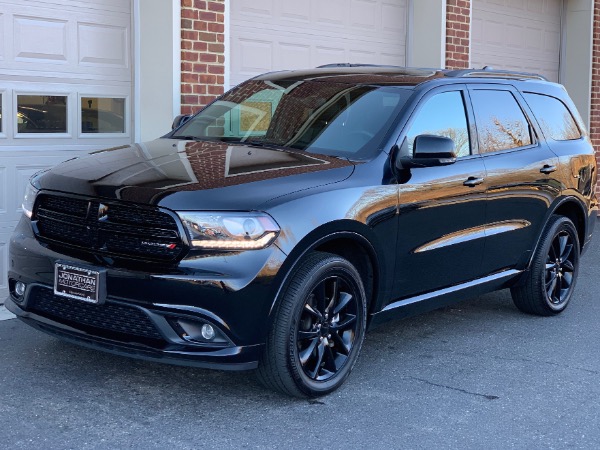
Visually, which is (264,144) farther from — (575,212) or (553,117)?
(575,212)

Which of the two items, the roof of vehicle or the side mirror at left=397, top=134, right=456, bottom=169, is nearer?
the side mirror at left=397, top=134, right=456, bottom=169

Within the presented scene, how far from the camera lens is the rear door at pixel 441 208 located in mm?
5652

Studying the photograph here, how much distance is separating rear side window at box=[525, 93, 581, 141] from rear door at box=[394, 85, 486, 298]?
3.62 ft

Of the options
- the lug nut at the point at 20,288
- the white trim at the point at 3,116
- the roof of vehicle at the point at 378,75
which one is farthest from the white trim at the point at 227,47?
the lug nut at the point at 20,288

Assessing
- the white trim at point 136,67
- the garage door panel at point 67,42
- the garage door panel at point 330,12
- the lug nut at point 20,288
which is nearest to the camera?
the lug nut at point 20,288

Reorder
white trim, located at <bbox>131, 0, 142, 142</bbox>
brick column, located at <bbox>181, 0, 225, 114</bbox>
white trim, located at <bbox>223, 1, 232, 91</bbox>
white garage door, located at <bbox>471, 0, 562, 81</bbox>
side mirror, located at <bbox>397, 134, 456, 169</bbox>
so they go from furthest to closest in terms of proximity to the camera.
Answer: white garage door, located at <bbox>471, 0, 562, 81</bbox>, white trim, located at <bbox>223, 1, 232, 91</bbox>, brick column, located at <bbox>181, 0, 225, 114</bbox>, white trim, located at <bbox>131, 0, 142, 142</bbox>, side mirror, located at <bbox>397, 134, 456, 169</bbox>

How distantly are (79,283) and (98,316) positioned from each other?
195mm

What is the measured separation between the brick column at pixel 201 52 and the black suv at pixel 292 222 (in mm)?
1650

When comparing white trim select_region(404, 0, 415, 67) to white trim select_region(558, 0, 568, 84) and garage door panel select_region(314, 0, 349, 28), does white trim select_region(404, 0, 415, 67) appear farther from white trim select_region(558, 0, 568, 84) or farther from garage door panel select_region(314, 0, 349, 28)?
white trim select_region(558, 0, 568, 84)

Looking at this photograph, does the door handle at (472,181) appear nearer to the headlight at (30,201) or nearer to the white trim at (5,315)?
the headlight at (30,201)

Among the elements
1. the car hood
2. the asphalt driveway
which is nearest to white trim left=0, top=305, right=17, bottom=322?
the asphalt driveway

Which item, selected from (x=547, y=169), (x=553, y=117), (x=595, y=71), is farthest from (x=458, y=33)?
(x=547, y=169)

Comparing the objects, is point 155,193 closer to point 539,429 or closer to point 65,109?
point 539,429

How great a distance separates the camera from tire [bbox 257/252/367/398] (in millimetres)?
4816
